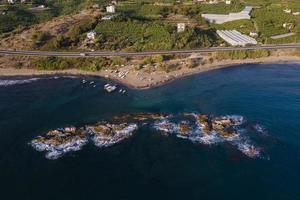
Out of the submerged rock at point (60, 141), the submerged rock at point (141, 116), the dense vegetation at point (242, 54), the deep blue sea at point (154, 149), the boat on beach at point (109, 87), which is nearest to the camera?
the deep blue sea at point (154, 149)

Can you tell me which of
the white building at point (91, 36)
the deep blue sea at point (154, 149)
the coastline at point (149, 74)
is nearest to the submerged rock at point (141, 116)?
the deep blue sea at point (154, 149)

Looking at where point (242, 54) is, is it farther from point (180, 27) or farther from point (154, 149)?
point (154, 149)

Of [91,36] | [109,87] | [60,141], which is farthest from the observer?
[91,36]

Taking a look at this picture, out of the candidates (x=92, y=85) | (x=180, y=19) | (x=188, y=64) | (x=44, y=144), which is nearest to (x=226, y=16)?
(x=180, y=19)

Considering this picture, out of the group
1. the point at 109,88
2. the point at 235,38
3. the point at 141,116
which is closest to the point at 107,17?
the point at 235,38

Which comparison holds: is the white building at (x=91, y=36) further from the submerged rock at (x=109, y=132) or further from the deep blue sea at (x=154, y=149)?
the submerged rock at (x=109, y=132)

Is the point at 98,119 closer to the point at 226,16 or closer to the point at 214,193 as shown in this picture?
the point at 214,193
